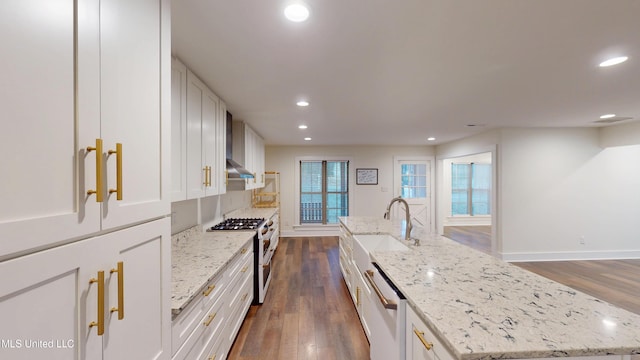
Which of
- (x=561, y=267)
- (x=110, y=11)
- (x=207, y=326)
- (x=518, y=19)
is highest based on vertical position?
(x=518, y=19)

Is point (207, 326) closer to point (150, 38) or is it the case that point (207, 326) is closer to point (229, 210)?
point (150, 38)

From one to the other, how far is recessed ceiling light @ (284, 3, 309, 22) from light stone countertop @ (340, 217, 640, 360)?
1.51 meters

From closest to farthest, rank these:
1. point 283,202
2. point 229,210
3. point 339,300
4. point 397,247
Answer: point 397,247 → point 339,300 → point 229,210 → point 283,202

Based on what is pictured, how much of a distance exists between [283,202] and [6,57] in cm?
611

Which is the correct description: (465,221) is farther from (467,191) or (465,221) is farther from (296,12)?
(296,12)

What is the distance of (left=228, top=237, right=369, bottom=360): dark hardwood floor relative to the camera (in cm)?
217

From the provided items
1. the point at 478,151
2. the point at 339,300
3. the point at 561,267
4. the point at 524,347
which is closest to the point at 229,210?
the point at 339,300

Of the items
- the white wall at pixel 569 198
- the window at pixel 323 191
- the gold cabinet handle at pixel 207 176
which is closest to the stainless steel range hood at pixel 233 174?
the gold cabinet handle at pixel 207 176

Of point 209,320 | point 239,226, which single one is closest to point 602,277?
point 239,226

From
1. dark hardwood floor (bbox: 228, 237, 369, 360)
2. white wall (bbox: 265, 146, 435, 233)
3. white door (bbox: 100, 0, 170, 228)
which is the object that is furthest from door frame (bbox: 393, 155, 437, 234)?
white door (bbox: 100, 0, 170, 228)

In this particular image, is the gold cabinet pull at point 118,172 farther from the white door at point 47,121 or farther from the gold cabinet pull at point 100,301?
the gold cabinet pull at point 100,301

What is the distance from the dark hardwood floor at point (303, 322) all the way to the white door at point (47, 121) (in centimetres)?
205

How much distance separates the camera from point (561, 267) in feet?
14.1

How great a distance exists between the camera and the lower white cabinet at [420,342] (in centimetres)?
93
